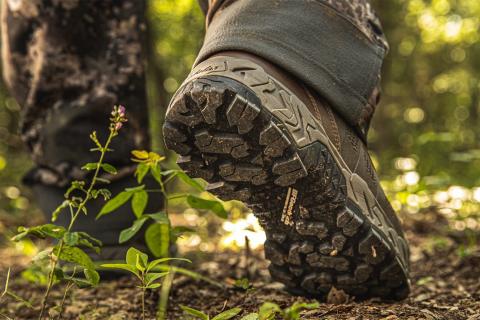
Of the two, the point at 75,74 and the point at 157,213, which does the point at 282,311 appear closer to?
the point at 157,213

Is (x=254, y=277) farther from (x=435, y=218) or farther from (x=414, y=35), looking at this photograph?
(x=414, y=35)

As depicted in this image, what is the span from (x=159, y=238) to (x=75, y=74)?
0.59 meters

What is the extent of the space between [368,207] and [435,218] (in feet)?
6.42

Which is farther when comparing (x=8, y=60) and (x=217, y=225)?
(x=217, y=225)

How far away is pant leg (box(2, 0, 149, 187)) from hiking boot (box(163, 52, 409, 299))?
1.86 feet

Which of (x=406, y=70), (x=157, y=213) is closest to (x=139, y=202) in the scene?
(x=157, y=213)

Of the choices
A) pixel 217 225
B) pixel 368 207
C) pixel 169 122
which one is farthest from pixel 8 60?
pixel 217 225

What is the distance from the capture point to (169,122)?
1.25 m

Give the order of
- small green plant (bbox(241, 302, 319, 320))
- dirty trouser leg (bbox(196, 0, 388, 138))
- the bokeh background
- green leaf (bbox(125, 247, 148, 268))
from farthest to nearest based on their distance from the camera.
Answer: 1. the bokeh background
2. dirty trouser leg (bbox(196, 0, 388, 138))
3. green leaf (bbox(125, 247, 148, 268))
4. small green plant (bbox(241, 302, 319, 320))

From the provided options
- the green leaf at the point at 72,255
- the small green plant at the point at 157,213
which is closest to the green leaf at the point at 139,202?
the small green plant at the point at 157,213

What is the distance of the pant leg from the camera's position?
1.78 metres

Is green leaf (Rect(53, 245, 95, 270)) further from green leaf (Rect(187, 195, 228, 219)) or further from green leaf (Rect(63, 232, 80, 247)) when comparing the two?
green leaf (Rect(187, 195, 228, 219))

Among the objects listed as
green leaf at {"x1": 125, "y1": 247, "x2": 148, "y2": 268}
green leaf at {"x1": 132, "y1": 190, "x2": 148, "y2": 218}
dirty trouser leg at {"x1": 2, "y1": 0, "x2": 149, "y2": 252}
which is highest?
dirty trouser leg at {"x1": 2, "y1": 0, "x2": 149, "y2": 252}

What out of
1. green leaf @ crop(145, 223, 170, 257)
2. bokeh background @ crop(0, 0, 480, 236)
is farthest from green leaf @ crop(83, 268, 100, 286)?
bokeh background @ crop(0, 0, 480, 236)
